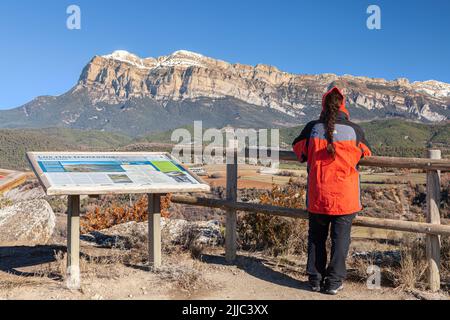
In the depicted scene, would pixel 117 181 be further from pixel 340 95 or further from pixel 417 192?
pixel 417 192

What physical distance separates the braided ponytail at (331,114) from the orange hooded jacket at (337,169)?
37mm

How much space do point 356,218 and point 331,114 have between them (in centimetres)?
126

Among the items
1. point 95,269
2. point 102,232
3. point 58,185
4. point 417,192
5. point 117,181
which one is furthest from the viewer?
point 417,192

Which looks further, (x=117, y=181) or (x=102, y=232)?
(x=102, y=232)

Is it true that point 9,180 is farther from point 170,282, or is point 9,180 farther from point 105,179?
point 170,282

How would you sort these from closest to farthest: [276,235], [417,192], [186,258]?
[186,258], [276,235], [417,192]

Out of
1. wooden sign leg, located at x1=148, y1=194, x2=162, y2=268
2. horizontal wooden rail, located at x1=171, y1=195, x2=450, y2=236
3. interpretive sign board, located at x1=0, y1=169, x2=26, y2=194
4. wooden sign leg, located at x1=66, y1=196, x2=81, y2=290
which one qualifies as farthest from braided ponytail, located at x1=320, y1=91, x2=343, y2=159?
interpretive sign board, located at x1=0, y1=169, x2=26, y2=194

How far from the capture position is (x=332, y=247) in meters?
5.13

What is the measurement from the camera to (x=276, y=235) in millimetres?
7258

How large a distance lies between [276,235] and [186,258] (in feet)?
4.75

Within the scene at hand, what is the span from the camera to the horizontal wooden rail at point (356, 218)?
5.12 metres

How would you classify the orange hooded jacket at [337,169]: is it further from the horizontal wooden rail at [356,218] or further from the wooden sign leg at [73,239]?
the wooden sign leg at [73,239]

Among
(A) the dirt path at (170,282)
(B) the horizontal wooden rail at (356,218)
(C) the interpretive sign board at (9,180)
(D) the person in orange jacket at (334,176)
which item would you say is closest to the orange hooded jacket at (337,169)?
(D) the person in orange jacket at (334,176)
